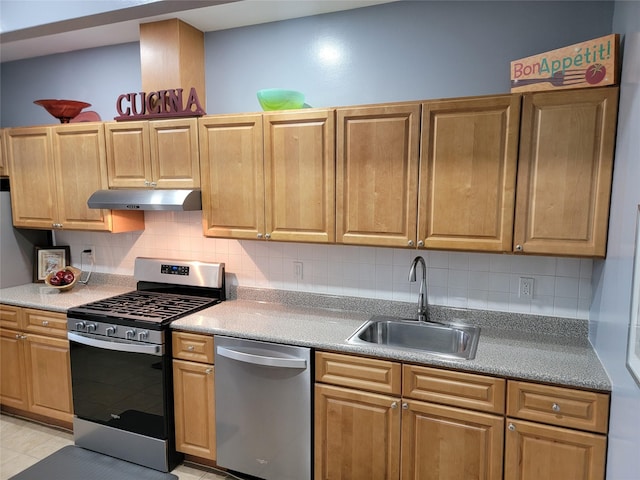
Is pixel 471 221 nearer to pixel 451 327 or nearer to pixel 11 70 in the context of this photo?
pixel 451 327

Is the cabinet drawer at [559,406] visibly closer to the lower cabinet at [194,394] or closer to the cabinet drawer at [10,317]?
the lower cabinet at [194,394]

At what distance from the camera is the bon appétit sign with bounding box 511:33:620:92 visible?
1782 mm

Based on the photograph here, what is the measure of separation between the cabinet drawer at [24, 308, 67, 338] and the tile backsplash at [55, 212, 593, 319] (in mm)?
668

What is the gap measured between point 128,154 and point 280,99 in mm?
1115

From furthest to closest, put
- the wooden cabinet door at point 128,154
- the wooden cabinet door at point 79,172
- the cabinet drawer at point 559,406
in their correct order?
the wooden cabinet door at point 79,172 < the wooden cabinet door at point 128,154 < the cabinet drawer at point 559,406

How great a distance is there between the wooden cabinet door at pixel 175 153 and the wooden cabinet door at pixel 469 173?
4.55 ft

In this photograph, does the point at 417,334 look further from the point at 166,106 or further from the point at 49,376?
the point at 49,376

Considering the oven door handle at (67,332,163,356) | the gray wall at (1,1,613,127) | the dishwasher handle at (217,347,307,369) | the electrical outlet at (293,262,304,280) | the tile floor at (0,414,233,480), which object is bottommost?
the tile floor at (0,414,233,480)

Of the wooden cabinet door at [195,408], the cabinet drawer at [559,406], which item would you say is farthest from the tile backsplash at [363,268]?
the wooden cabinet door at [195,408]

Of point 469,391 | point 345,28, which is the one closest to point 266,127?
point 345,28

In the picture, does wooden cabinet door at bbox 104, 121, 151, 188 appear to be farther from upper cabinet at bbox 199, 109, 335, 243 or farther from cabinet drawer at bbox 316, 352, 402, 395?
cabinet drawer at bbox 316, 352, 402, 395

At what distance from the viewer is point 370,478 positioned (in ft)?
6.97

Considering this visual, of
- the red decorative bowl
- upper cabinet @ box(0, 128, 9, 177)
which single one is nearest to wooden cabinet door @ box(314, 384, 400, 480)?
the red decorative bowl

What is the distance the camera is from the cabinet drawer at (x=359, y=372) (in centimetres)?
204
